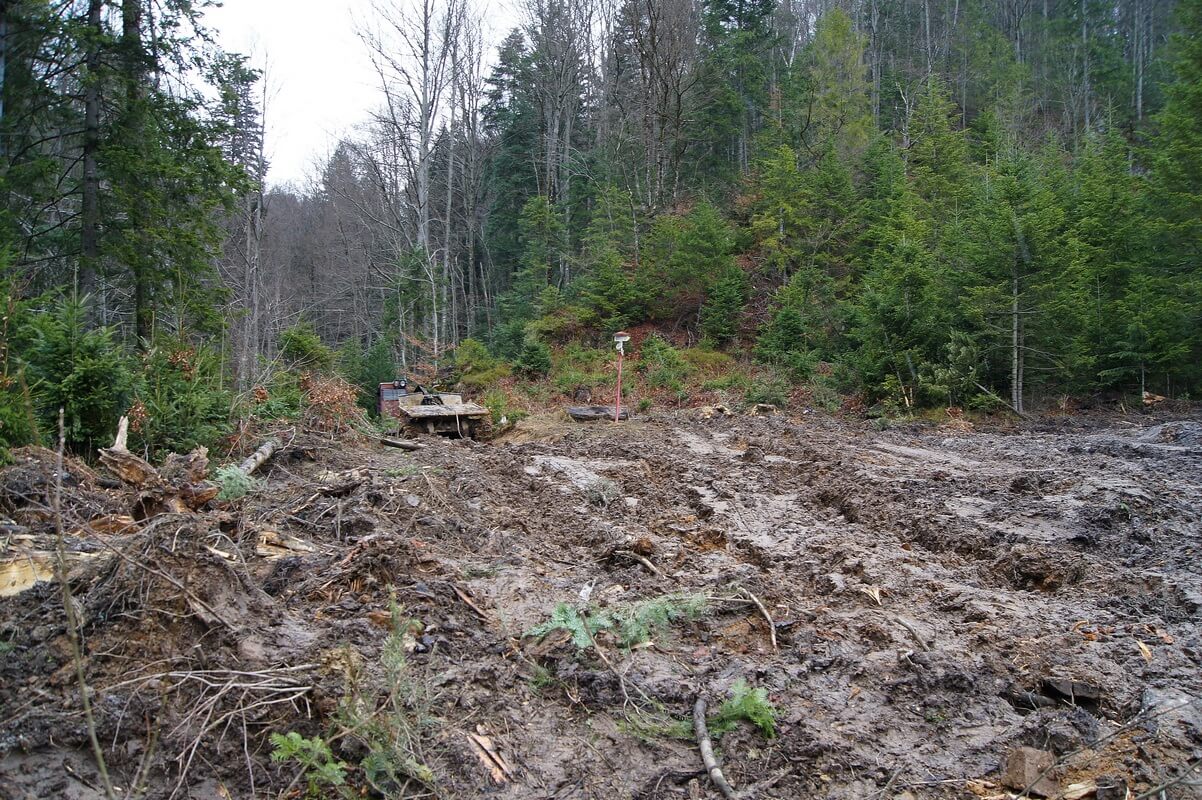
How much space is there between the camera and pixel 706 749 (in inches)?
114

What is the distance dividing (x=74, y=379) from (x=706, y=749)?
7495 mm

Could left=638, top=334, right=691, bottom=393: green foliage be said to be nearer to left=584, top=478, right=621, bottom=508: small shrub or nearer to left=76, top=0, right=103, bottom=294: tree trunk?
left=584, top=478, right=621, bottom=508: small shrub

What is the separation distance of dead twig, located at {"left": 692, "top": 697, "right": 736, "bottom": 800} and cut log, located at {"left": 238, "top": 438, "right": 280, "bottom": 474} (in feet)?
17.8

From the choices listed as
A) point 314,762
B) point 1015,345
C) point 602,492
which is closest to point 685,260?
point 1015,345

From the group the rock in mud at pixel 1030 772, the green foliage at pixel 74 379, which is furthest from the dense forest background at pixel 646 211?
the rock in mud at pixel 1030 772

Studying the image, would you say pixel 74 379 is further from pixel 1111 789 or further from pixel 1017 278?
pixel 1017 278

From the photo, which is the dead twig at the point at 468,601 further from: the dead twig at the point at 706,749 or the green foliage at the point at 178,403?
the green foliage at the point at 178,403

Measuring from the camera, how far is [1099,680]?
130 inches

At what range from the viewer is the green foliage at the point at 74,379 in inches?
280

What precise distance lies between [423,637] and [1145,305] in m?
16.4

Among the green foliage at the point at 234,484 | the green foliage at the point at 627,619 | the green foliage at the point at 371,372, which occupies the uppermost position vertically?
the green foliage at the point at 371,372

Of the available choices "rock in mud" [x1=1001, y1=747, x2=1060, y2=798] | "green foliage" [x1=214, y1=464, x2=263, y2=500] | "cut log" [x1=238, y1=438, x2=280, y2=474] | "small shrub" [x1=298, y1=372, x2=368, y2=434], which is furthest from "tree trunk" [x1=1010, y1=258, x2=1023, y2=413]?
"green foliage" [x1=214, y1=464, x2=263, y2=500]

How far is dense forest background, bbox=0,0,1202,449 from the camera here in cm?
1147

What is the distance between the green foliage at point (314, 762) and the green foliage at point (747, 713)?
1.56 meters
